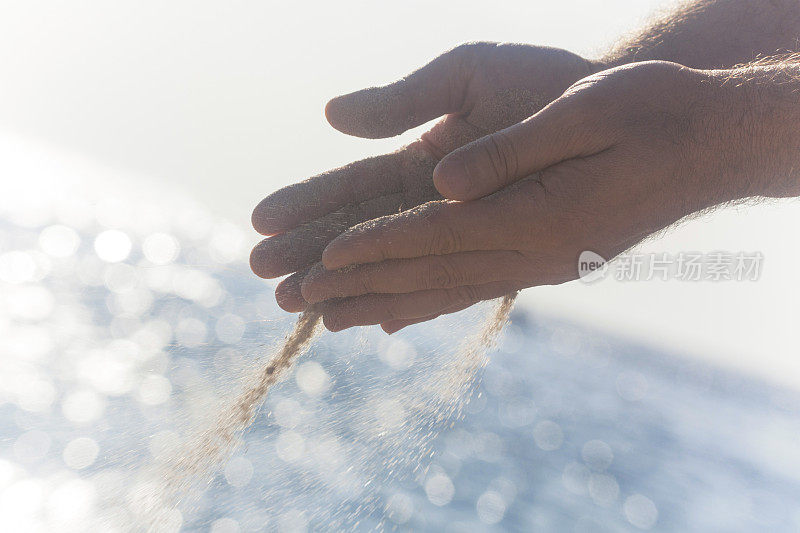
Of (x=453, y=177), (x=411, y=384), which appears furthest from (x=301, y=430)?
(x=453, y=177)

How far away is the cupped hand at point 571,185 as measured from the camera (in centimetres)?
176

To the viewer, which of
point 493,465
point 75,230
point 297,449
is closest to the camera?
point 297,449

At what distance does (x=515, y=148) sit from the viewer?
5.70 ft

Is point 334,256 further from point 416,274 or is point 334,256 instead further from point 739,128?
point 739,128

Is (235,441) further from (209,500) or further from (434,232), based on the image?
(209,500)

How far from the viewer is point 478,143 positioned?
1.74 metres

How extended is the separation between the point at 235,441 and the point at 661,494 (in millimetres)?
10765

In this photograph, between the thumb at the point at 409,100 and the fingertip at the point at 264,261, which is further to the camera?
the thumb at the point at 409,100

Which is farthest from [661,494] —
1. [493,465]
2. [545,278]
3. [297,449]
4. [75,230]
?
[75,230]

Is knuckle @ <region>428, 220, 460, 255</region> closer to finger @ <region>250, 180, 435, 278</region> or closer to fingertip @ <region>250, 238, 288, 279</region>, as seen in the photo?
finger @ <region>250, 180, 435, 278</region>

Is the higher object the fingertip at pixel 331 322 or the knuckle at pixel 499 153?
the knuckle at pixel 499 153

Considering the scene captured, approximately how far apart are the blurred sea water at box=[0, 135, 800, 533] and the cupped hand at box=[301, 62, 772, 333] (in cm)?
89

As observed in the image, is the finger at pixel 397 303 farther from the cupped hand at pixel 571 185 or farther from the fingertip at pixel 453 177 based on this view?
the fingertip at pixel 453 177

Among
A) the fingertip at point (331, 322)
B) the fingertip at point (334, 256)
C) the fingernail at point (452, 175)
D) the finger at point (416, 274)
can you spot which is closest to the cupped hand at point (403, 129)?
the fingertip at point (331, 322)
